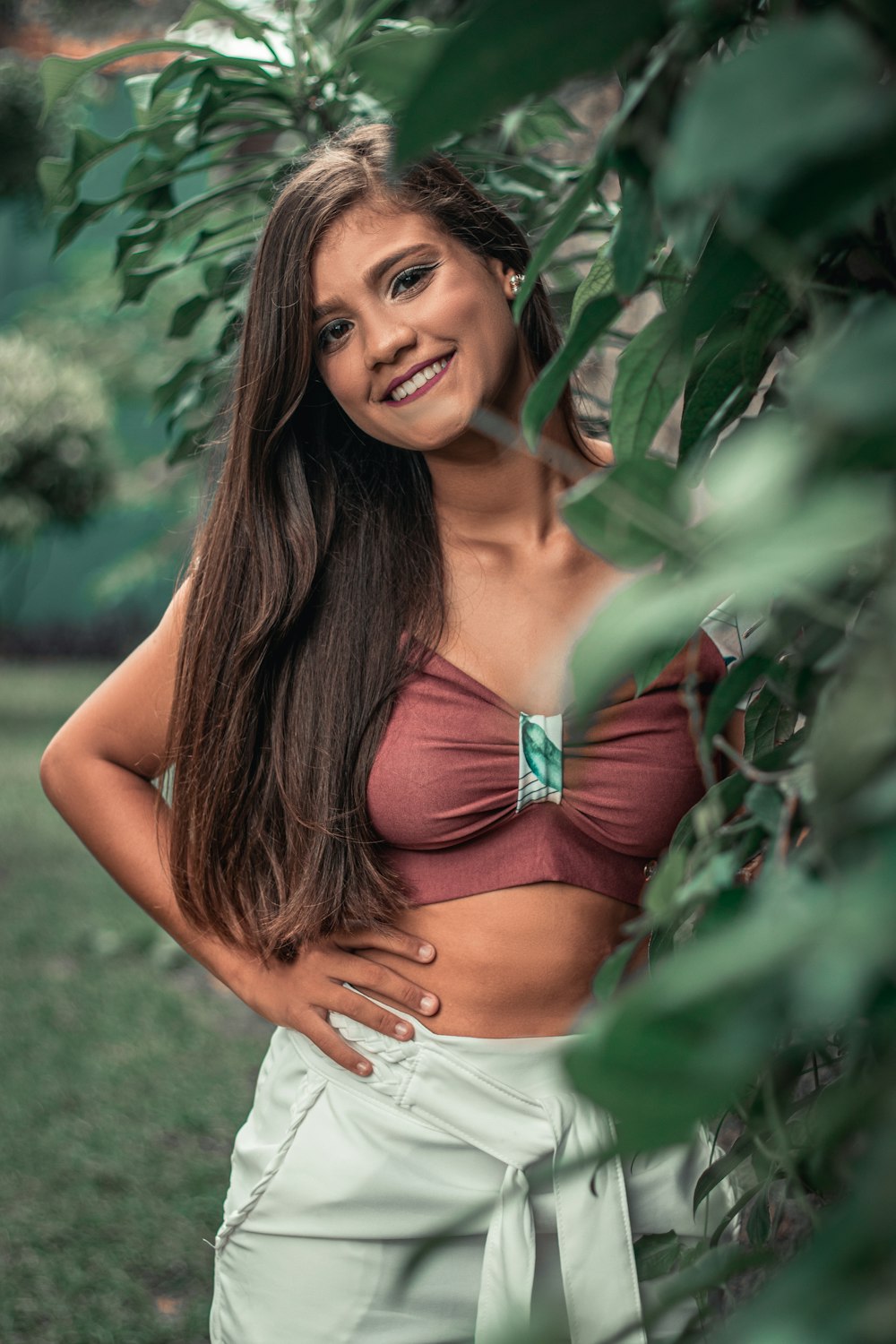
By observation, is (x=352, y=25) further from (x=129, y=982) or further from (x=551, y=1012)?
(x=129, y=982)

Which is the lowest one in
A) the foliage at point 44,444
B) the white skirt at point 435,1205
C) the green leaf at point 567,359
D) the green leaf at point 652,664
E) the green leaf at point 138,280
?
the foliage at point 44,444

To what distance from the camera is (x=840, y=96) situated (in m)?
0.23

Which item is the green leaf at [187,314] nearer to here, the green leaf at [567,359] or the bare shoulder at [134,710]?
the bare shoulder at [134,710]

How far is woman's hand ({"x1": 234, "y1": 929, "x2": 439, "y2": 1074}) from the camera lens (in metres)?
1.26

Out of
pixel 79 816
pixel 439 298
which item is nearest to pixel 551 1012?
pixel 79 816

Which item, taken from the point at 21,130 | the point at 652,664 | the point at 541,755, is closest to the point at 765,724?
the point at 652,664

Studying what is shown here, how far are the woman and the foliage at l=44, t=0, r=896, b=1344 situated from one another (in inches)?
26.0

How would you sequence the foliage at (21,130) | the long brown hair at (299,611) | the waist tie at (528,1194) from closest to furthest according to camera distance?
the waist tie at (528,1194) → the long brown hair at (299,611) → the foliage at (21,130)

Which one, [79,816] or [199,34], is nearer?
[79,816]

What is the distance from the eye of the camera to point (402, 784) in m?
1.24

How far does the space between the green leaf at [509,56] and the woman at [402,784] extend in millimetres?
818

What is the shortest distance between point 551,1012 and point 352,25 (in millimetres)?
1048

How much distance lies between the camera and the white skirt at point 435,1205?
1.15 metres

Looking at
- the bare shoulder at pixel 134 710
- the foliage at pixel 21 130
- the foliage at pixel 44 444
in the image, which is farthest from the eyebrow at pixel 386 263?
the foliage at pixel 44 444
